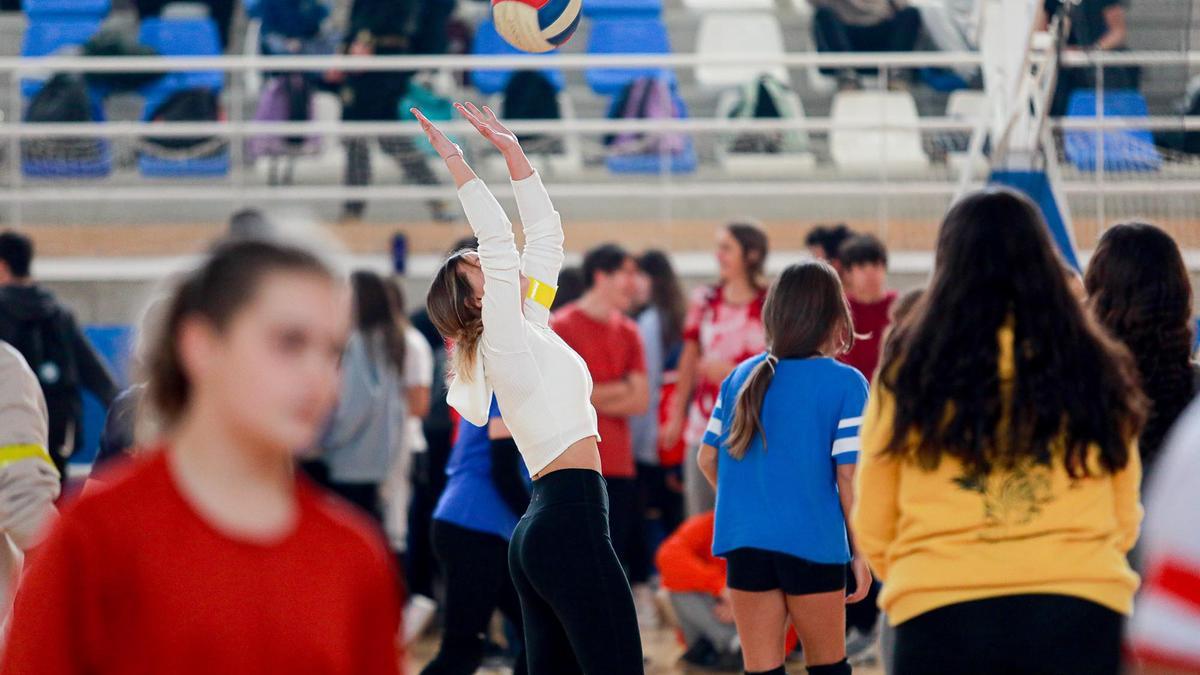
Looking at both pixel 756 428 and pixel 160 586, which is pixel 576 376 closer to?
pixel 756 428

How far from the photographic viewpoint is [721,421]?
4.64 metres

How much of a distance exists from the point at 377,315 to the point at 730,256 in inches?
63.1

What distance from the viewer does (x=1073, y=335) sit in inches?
116

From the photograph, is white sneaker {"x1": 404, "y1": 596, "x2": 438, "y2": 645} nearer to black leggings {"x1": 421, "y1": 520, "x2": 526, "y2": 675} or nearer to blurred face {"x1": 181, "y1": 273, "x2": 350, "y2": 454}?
black leggings {"x1": 421, "y1": 520, "x2": 526, "y2": 675}

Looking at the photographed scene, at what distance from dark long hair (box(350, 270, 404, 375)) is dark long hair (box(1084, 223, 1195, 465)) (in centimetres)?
372

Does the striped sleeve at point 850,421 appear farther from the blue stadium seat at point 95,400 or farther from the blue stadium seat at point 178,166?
the blue stadium seat at point 178,166

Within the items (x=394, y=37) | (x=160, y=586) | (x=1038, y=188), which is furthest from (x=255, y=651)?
(x=394, y=37)

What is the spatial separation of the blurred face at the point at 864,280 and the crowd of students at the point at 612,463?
0.04m

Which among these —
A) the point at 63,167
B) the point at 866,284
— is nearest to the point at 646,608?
the point at 866,284

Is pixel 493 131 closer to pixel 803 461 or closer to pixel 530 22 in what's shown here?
pixel 530 22

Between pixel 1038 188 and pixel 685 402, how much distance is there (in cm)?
193

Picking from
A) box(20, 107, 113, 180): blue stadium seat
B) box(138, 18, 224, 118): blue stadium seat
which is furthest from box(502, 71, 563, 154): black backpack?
box(138, 18, 224, 118): blue stadium seat

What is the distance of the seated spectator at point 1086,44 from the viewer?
752 centimetres

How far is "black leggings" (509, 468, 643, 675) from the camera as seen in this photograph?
399 centimetres
